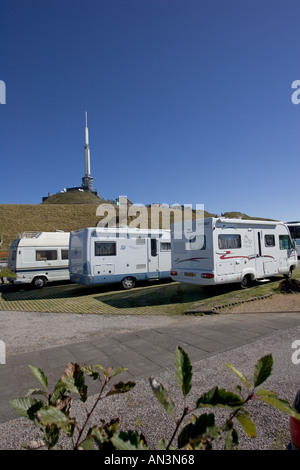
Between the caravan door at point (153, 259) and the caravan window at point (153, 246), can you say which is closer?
the caravan door at point (153, 259)

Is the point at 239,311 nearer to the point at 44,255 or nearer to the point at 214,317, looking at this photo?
the point at 214,317

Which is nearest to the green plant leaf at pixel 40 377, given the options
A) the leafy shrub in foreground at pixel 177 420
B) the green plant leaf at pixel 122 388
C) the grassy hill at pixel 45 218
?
the leafy shrub in foreground at pixel 177 420

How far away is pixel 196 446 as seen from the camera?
1.01 metres

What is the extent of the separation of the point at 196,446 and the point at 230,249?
10323 millimetres

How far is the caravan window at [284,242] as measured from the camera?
13402 mm

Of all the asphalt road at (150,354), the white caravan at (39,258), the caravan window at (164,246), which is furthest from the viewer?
the caravan window at (164,246)

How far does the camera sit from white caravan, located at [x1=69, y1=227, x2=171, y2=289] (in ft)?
40.8

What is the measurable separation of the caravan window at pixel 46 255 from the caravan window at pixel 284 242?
11.7m

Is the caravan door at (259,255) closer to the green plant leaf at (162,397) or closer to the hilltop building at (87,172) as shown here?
the green plant leaf at (162,397)

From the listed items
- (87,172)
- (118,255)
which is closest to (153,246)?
(118,255)

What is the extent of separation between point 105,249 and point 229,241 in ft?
18.0

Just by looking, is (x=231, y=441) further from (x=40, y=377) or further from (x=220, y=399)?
(x=40, y=377)

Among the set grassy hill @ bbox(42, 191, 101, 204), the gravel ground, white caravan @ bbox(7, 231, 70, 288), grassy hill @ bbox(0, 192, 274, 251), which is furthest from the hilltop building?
the gravel ground
